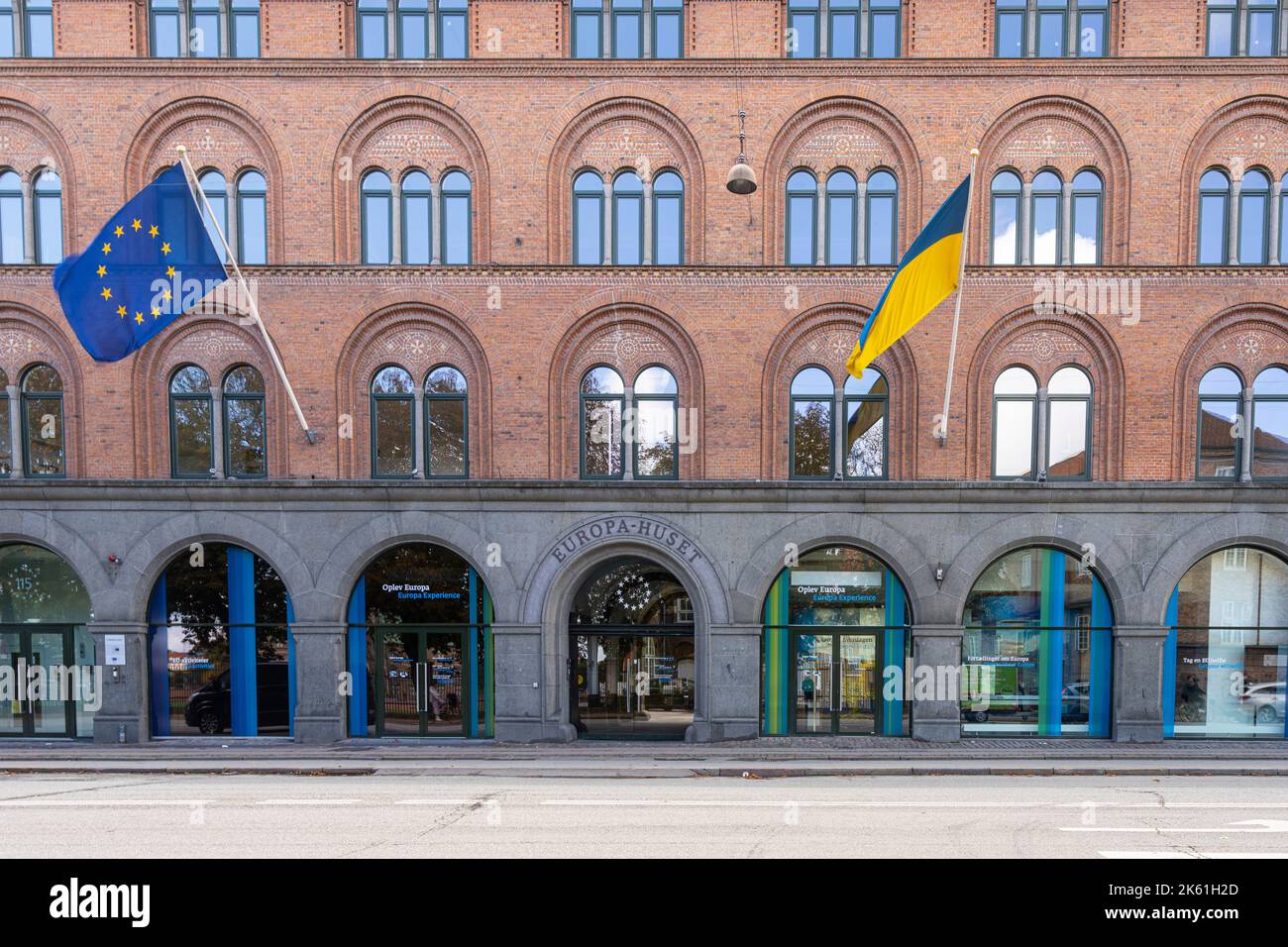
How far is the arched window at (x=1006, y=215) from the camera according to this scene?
16109 millimetres

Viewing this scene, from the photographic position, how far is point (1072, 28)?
1584 centimetres

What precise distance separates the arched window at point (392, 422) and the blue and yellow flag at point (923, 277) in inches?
401

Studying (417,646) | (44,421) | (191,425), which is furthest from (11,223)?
(417,646)

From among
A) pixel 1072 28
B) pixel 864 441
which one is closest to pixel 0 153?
pixel 864 441

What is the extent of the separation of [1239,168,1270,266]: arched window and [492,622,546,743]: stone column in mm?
18160

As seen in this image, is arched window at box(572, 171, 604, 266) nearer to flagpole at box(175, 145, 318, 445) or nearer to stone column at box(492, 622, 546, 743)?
flagpole at box(175, 145, 318, 445)

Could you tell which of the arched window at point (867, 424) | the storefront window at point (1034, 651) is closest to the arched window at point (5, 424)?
the arched window at point (867, 424)

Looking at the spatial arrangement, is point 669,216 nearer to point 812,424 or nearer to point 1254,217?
point 812,424

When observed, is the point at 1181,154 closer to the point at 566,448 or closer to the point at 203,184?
the point at 566,448

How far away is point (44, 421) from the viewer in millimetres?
16453

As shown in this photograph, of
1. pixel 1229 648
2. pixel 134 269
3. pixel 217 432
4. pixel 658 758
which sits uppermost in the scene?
pixel 134 269

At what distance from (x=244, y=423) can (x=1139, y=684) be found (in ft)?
69.6

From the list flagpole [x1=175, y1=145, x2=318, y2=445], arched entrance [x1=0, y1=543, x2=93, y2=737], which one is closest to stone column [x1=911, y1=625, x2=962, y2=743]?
flagpole [x1=175, y1=145, x2=318, y2=445]

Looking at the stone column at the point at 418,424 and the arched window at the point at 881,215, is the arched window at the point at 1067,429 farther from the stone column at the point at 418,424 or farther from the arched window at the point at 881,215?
the stone column at the point at 418,424
